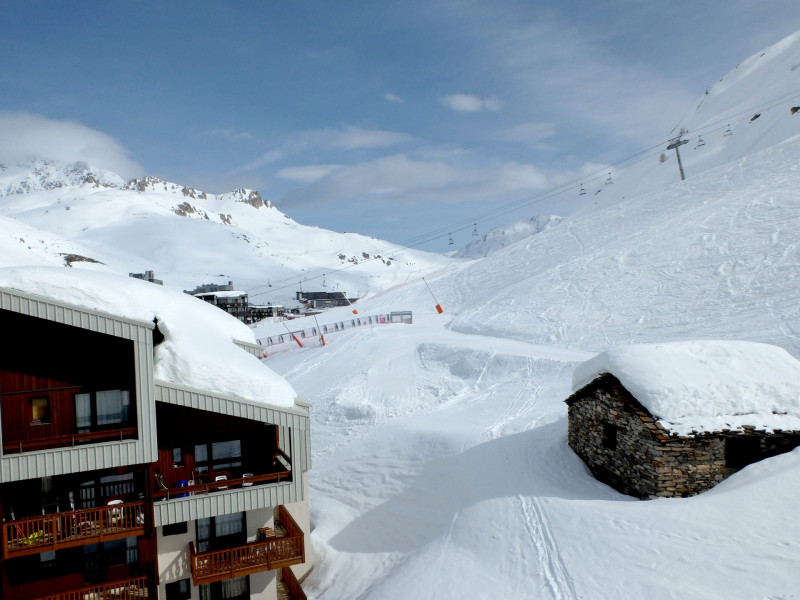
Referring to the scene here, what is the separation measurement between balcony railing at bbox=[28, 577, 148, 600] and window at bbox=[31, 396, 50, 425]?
13.5 feet

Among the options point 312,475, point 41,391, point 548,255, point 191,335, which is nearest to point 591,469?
point 312,475

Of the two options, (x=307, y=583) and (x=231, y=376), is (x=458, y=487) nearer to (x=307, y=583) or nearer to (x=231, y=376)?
(x=307, y=583)

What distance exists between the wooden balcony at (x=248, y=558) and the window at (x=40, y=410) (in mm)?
5033

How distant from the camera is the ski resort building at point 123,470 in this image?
11.7 meters

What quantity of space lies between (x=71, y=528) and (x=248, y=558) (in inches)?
171

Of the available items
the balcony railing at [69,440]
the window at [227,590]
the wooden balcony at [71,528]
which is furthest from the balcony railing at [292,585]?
the balcony railing at [69,440]

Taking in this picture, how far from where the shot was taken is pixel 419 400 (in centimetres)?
2916

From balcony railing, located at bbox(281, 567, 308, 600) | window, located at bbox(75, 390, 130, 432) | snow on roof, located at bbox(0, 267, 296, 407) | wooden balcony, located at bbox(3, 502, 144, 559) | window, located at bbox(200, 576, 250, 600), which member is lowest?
balcony railing, located at bbox(281, 567, 308, 600)

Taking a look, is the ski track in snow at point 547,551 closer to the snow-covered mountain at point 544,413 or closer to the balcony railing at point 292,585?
the snow-covered mountain at point 544,413

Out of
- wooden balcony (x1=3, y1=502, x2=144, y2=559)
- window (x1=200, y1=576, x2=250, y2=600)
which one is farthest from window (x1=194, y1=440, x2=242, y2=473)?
window (x1=200, y1=576, x2=250, y2=600)

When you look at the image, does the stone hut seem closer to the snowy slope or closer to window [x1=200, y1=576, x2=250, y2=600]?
the snowy slope

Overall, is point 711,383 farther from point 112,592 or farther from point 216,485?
point 112,592

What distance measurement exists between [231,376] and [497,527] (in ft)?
28.6

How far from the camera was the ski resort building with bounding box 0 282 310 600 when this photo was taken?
1173cm
